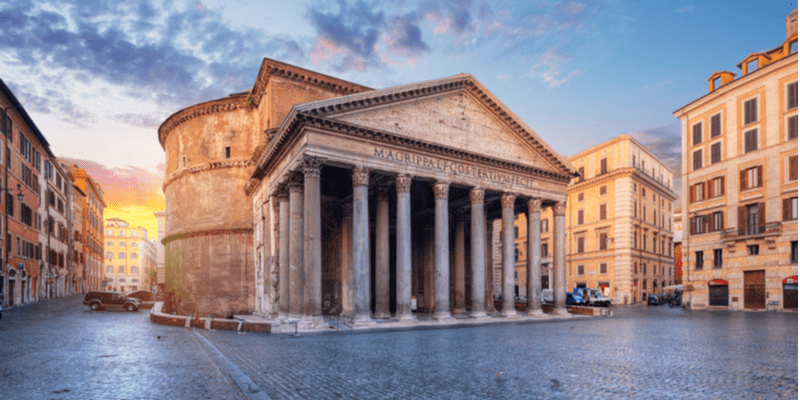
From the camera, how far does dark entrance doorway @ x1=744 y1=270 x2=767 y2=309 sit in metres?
33.6

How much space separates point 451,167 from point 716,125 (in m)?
22.7

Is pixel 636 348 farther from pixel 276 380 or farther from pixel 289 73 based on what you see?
pixel 289 73

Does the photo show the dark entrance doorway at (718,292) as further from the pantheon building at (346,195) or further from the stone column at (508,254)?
the stone column at (508,254)

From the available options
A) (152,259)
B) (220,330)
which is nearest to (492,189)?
(220,330)

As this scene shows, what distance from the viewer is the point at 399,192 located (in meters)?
24.0

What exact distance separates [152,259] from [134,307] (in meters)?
116

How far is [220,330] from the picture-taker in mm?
20500

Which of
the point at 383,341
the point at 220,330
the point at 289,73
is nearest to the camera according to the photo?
the point at 383,341

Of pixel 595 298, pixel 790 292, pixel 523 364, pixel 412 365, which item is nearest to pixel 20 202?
pixel 412 365

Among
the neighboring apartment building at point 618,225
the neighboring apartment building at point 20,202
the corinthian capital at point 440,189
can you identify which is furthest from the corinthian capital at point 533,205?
the neighboring apartment building at point 20,202

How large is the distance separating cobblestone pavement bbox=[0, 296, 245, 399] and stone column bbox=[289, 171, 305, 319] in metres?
4.22

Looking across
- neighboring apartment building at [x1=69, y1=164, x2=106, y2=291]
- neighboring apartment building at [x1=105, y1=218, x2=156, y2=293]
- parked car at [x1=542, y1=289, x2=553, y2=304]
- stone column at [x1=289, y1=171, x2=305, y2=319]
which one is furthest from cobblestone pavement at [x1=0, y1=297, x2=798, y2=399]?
neighboring apartment building at [x1=105, y1=218, x2=156, y2=293]

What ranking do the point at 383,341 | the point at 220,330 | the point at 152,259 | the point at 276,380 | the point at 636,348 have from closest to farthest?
the point at 276,380
the point at 636,348
the point at 383,341
the point at 220,330
the point at 152,259

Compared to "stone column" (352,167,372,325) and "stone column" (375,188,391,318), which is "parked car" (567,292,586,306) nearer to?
"stone column" (375,188,391,318)
